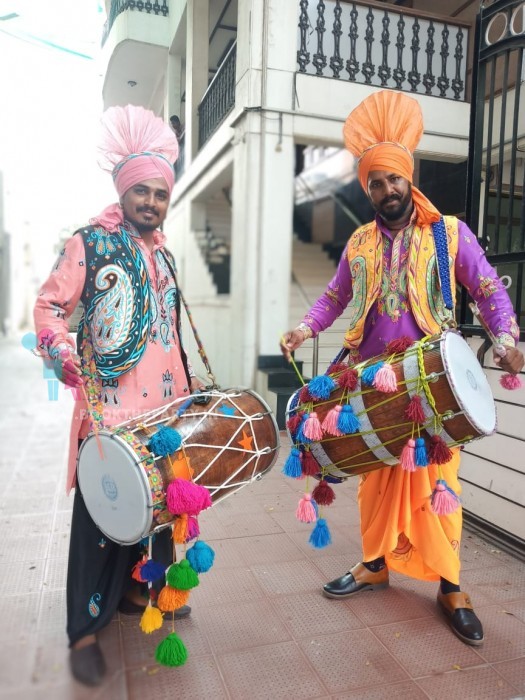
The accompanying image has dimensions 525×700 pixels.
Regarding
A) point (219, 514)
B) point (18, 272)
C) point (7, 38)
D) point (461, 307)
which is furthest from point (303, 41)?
Result: point (18, 272)

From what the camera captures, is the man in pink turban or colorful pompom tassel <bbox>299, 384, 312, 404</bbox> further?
colorful pompom tassel <bbox>299, 384, 312, 404</bbox>

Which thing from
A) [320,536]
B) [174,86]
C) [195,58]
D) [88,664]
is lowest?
[88,664]

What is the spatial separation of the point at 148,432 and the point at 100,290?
554 millimetres

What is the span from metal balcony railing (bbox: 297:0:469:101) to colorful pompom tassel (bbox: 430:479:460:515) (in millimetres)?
5407

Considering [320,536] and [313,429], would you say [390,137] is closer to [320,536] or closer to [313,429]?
[313,429]

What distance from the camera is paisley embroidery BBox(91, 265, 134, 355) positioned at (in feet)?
6.39

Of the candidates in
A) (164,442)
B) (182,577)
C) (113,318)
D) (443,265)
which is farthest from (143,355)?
(443,265)

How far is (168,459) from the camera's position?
1.78 metres

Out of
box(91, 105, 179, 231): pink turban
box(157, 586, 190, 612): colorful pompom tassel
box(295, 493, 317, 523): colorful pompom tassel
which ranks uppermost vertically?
box(91, 105, 179, 231): pink turban

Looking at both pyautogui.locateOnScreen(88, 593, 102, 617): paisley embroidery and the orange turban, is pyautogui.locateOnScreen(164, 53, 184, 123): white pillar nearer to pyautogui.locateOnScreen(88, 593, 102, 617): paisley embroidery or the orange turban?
the orange turban

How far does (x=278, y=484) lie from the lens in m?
4.17

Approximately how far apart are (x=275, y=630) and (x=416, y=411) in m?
1.12

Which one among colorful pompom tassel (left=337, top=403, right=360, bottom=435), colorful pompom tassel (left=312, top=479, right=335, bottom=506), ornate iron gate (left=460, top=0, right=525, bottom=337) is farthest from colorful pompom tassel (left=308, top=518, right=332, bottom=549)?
ornate iron gate (left=460, top=0, right=525, bottom=337)

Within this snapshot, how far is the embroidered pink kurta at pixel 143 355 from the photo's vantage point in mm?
1884
